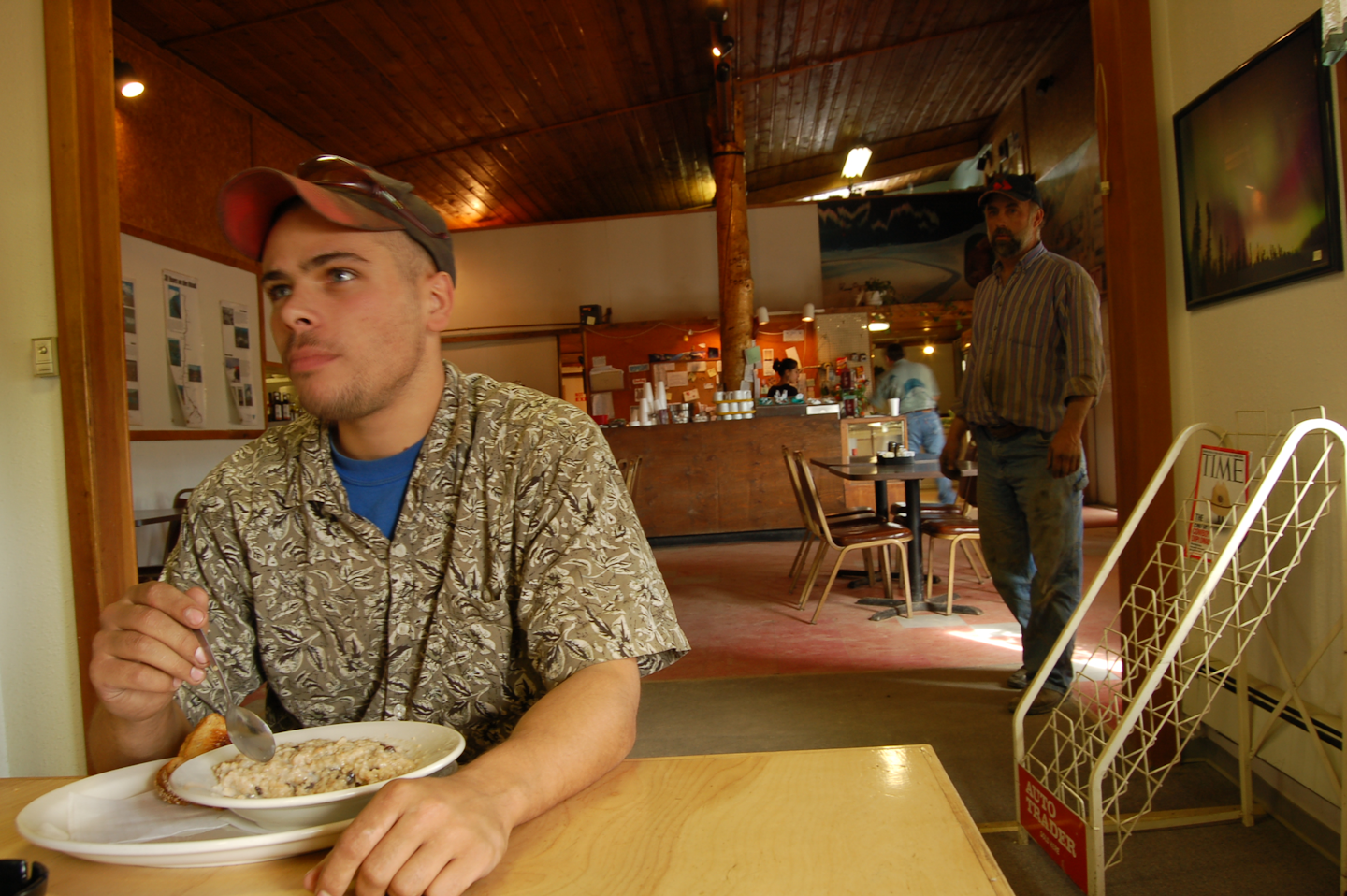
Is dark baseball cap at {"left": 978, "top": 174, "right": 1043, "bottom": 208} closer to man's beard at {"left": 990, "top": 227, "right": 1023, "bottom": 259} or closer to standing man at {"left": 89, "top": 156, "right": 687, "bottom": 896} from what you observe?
man's beard at {"left": 990, "top": 227, "right": 1023, "bottom": 259}

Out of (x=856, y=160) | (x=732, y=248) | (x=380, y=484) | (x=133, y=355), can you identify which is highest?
(x=856, y=160)

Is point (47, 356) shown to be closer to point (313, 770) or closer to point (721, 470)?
point (313, 770)

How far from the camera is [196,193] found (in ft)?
19.4

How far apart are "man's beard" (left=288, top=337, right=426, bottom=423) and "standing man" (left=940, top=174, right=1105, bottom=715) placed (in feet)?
7.56

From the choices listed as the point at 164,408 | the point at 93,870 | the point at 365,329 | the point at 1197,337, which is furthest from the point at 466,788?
the point at 164,408

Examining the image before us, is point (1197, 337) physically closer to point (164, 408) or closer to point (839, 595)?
point (839, 595)

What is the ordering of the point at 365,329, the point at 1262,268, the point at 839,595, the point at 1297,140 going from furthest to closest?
1. the point at 839,595
2. the point at 1262,268
3. the point at 1297,140
4. the point at 365,329

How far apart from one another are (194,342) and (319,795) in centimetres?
611

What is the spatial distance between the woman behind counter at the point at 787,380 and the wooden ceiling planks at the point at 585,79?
→ 9.86 ft

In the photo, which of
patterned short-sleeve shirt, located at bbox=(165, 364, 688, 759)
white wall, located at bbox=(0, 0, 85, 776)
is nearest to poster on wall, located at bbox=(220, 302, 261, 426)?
white wall, located at bbox=(0, 0, 85, 776)

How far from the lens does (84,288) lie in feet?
7.36

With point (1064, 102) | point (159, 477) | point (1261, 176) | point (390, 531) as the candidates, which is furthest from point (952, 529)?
point (1064, 102)

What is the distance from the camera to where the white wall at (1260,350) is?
183cm

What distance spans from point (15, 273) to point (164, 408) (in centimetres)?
355
